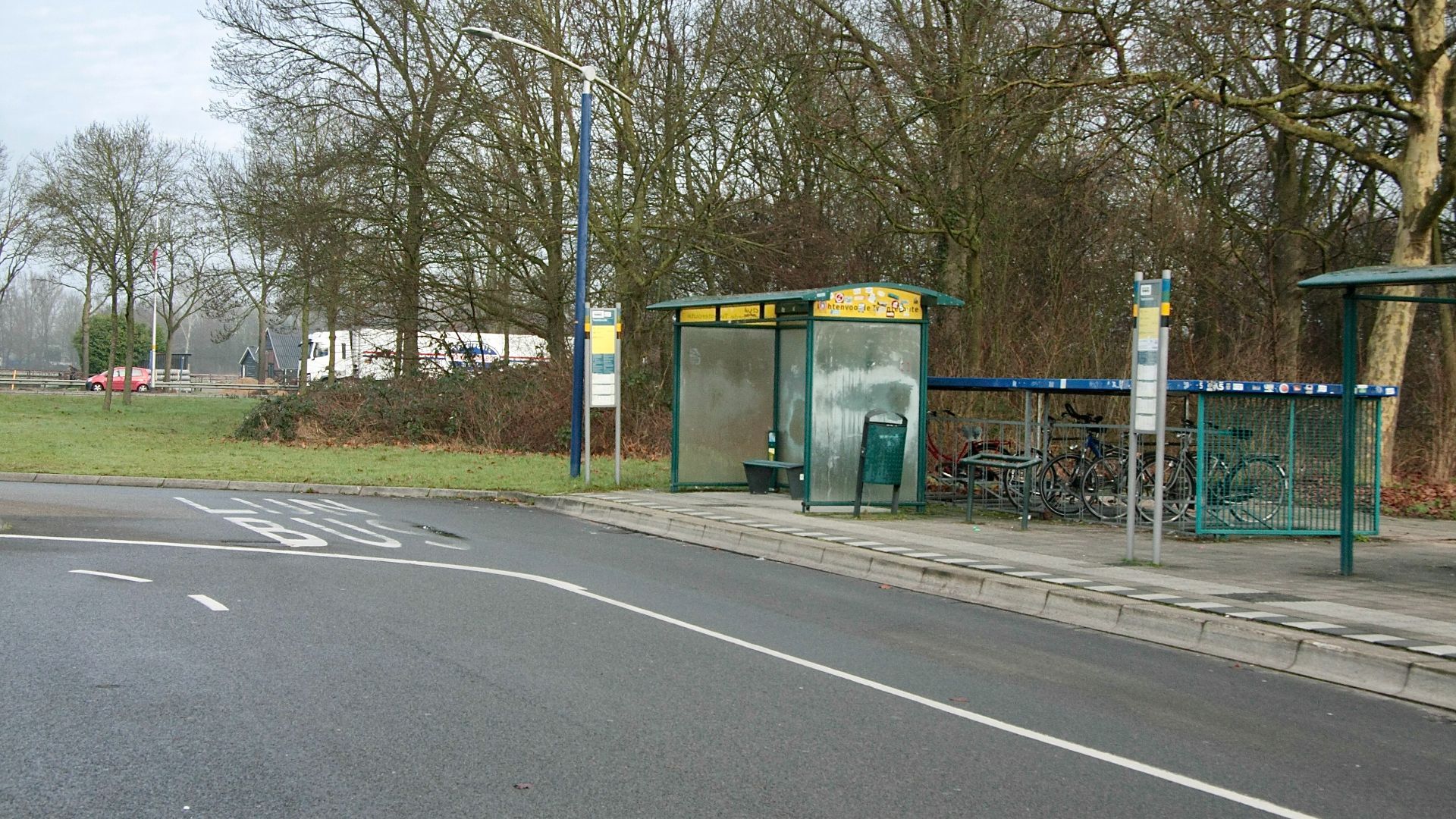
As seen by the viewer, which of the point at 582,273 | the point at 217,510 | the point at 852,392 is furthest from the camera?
the point at 582,273

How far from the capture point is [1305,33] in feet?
57.2

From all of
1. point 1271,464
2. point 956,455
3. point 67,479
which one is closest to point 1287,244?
point 956,455

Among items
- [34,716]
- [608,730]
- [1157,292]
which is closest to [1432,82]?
[1157,292]

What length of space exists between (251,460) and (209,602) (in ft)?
52.7

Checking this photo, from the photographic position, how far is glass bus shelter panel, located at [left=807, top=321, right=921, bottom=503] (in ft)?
51.2

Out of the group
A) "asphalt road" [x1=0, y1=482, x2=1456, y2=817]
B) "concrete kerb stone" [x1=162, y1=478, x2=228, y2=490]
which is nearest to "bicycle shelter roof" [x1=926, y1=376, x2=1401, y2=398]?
"asphalt road" [x1=0, y1=482, x2=1456, y2=817]

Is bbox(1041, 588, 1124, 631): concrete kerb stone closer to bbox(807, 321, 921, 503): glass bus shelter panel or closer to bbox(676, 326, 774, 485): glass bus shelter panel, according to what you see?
bbox(807, 321, 921, 503): glass bus shelter panel

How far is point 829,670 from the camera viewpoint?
7.36m

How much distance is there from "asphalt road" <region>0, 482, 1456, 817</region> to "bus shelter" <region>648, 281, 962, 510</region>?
206 inches

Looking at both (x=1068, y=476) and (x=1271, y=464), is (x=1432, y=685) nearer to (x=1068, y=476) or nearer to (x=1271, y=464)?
(x=1271, y=464)

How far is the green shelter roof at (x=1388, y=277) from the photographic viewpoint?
8.95m

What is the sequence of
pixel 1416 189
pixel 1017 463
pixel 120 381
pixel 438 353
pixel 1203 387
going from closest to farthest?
pixel 1203 387, pixel 1017 463, pixel 1416 189, pixel 438 353, pixel 120 381

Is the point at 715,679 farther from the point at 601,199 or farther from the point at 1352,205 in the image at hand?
the point at 1352,205

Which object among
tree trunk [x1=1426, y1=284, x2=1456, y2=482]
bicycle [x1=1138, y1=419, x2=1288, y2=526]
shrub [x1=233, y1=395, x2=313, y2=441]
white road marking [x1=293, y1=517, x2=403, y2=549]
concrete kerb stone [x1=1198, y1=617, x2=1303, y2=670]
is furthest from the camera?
shrub [x1=233, y1=395, x2=313, y2=441]
